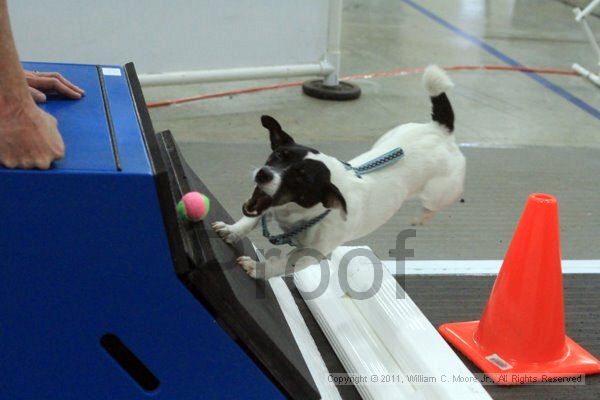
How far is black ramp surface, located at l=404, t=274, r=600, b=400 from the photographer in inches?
74.1

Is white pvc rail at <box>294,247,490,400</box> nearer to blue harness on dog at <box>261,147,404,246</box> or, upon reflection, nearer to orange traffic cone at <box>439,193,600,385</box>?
orange traffic cone at <box>439,193,600,385</box>

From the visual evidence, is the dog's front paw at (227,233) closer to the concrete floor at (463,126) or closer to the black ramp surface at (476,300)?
the black ramp surface at (476,300)

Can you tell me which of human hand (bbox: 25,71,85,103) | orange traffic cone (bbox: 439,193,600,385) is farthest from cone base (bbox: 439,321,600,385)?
human hand (bbox: 25,71,85,103)

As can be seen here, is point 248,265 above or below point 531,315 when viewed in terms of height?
above

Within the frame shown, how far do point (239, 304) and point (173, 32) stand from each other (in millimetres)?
2803

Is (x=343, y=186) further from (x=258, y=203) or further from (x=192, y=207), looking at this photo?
(x=192, y=207)

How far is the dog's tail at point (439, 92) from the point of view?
4.45 ft

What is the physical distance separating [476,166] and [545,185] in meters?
0.35

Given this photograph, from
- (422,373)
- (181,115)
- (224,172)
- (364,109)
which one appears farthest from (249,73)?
(422,373)

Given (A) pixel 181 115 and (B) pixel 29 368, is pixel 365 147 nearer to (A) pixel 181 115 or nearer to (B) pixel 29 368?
(A) pixel 181 115

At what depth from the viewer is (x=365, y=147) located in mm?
3402

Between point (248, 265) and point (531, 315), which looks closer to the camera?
point (248, 265)

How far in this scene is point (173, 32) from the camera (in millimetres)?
3697

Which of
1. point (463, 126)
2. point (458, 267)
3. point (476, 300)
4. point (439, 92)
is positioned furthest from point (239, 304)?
point (463, 126)
